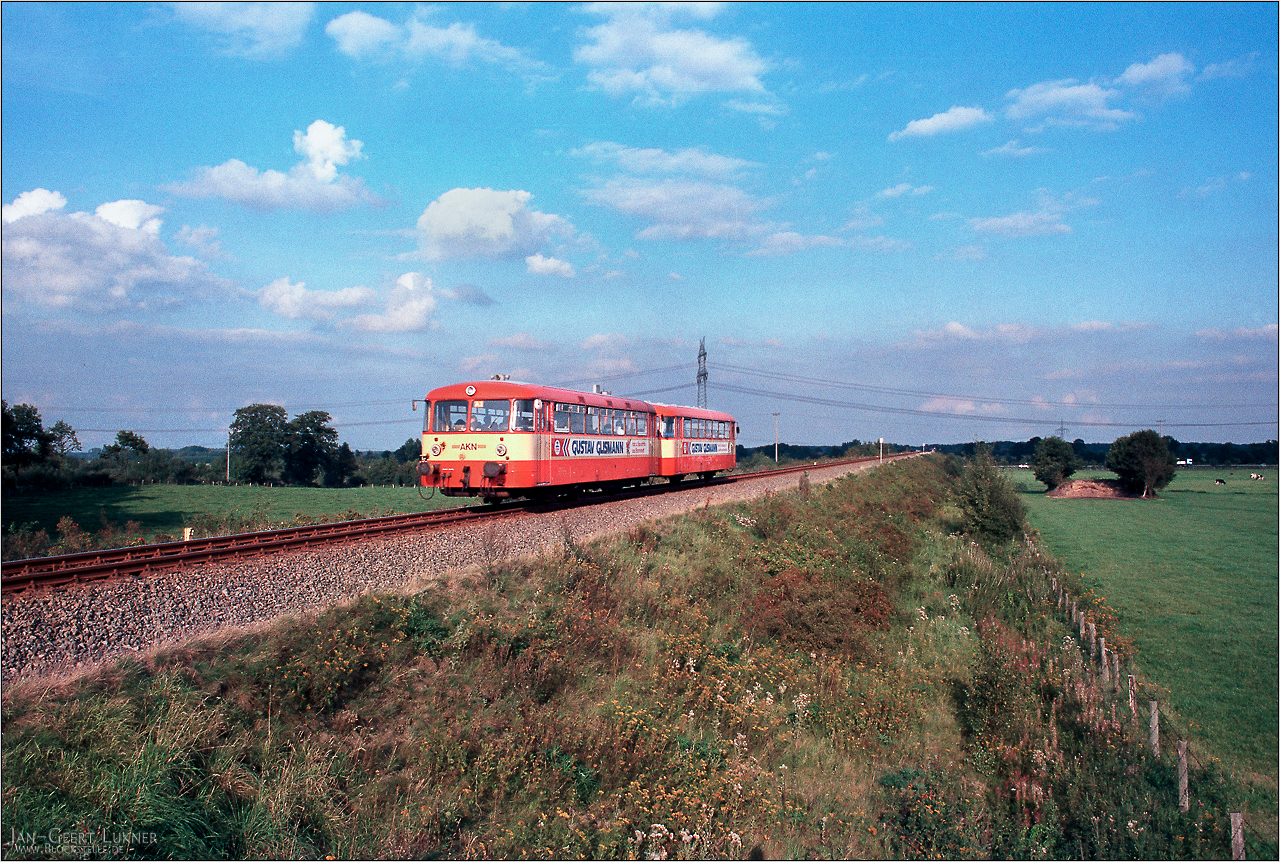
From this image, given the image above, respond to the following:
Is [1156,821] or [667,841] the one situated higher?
[667,841]

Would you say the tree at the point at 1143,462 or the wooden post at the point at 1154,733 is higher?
the tree at the point at 1143,462

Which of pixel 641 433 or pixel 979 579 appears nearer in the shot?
pixel 979 579

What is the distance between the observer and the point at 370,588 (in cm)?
926

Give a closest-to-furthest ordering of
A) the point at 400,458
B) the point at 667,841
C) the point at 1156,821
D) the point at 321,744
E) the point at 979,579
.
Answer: the point at 321,744 → the point at 667,841 → the point at 1156,821 → the point at 979,579 → the point at 400,458

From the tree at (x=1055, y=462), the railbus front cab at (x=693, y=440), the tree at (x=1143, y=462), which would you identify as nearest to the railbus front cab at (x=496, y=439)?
the railbus front cab at (x=693, y=440)

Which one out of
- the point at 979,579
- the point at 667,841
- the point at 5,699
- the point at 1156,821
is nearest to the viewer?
the point at 5,699

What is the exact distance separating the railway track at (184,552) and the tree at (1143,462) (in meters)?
60.3

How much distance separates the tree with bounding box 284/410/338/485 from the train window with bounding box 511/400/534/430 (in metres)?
37.8

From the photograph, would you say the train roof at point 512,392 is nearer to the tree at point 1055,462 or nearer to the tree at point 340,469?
the tree at point 340,469

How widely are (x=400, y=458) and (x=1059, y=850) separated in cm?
6368

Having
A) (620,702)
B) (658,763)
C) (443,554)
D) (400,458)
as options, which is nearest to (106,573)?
(443,554)

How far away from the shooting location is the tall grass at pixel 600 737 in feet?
17.7

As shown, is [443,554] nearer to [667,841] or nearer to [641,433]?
[667,841]

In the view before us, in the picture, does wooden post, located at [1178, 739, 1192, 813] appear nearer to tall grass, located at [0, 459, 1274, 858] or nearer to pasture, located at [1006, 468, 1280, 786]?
tall grass, located at [0, 459, 1274, 858]
